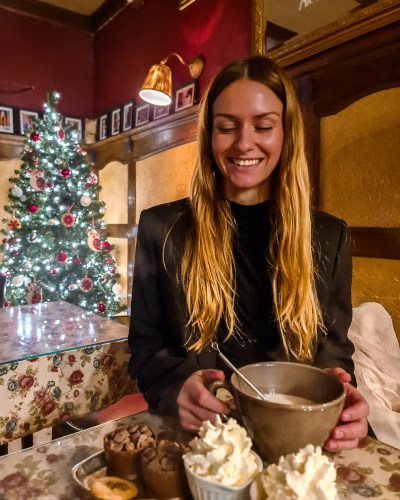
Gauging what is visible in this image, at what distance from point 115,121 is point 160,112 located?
1.00 m

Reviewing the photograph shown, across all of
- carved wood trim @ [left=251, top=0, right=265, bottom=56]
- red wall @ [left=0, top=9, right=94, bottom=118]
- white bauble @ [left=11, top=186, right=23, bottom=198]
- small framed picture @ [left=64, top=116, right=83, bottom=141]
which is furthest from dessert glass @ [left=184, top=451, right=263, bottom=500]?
red wall @ [left=0, top=9, right=94, bottom=118]

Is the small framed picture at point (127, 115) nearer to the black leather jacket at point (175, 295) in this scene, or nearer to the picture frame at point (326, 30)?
the picture frame at point (326, 30)

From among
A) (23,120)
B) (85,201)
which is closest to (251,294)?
(85,201)

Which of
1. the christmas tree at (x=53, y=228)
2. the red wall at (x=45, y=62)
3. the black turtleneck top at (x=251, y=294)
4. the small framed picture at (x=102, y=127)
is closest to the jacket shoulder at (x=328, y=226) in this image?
the black turtleneck top at (x=251, y=294)

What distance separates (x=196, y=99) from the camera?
3209 mm

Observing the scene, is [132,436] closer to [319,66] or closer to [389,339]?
[389,339]

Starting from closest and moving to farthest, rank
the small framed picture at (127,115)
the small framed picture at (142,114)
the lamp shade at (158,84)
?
the lamp shade at (158,84) < the small framed picture at (142,114) < the small framed picture at (127,115)

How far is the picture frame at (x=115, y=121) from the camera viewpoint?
4352mm

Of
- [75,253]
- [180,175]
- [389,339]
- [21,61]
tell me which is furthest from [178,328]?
[21,61]

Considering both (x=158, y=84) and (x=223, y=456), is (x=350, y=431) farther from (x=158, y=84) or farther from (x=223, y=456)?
(x=158, y=84)

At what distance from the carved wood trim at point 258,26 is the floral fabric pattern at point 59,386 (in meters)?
2.29

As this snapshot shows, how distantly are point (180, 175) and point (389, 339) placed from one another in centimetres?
230

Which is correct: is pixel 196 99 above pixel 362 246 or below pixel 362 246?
above

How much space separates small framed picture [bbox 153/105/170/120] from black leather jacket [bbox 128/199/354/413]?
2.74 metres
